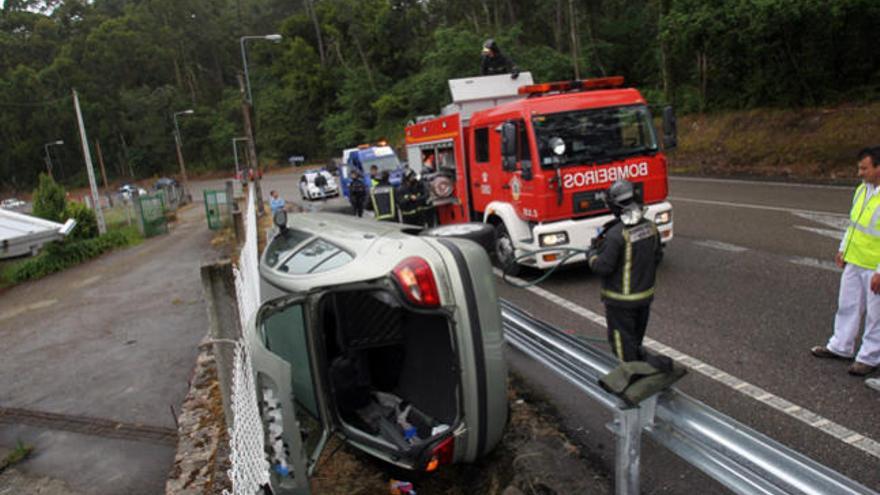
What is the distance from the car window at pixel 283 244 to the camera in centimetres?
428

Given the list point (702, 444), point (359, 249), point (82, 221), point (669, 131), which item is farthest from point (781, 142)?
point (82, 221)

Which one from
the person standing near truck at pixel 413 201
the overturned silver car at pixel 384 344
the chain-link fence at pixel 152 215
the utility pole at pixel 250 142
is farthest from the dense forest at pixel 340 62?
the chain-link fence at pixel 152 215

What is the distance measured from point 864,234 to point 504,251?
4489mm

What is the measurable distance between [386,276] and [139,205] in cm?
2316

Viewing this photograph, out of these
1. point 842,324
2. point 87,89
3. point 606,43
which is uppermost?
point 87,89

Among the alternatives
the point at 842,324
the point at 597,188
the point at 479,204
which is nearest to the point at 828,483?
Result: the point at 842,324

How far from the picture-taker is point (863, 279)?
4562 millimetres

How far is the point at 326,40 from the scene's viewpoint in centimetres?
6481

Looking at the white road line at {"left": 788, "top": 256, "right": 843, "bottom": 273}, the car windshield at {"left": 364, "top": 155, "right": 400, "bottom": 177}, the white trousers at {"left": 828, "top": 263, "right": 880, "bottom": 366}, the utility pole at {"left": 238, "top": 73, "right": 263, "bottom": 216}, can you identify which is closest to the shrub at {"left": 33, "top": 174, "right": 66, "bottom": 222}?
the utility pole at {"left": 238, "top": 73, "right": 263, "bottom": 216}

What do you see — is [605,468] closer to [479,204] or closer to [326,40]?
[479,204]

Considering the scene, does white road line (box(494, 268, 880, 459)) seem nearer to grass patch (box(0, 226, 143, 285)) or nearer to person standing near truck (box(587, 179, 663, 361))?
person standing near truck (box(587, 179, 663, 361))

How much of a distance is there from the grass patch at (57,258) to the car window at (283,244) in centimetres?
1903

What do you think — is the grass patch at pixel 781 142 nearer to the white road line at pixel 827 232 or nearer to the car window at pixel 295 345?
the white road line at pixel 827 232

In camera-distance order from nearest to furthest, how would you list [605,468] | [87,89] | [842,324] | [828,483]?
[828,483] → [605,468] → [842,324] → [87,89]
